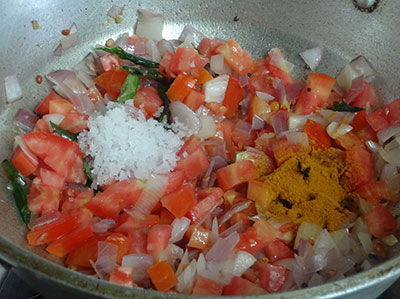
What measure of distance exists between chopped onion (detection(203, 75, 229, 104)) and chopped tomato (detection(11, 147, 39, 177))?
614mm

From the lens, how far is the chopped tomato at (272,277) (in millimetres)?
1218

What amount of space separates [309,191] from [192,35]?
77 cm

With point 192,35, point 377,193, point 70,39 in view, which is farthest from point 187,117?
point 377,193

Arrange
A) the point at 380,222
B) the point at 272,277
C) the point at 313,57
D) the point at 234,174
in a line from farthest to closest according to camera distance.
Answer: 1. the point at 313,57
2. the point at 234,174
3. the point at 380,222
4. the point at 272,277

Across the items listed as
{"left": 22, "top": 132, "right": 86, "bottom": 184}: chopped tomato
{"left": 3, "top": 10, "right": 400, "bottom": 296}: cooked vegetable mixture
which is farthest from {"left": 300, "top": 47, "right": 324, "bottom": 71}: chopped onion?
{"left": 22, "top": 132, "right": 86, "bottom": 184}: chopped tomato

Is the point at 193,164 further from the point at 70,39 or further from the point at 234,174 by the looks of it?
the point at 70,39

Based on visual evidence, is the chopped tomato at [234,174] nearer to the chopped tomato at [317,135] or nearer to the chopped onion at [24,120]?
the chopped tomato at [317,135]

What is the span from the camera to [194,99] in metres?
1.59

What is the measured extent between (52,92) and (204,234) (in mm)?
736

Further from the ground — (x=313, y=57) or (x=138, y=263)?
(x=313, y=57)

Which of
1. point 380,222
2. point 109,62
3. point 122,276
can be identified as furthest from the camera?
point 109,62

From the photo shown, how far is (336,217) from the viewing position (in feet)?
4.44

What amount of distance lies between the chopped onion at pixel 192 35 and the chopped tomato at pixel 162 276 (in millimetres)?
925

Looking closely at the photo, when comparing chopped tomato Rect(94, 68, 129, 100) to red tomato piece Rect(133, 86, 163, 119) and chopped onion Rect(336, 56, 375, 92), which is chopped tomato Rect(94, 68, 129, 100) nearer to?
red tomato piece Rect(133, 86, 163, 119)
